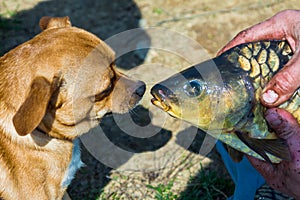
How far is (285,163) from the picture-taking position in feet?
10.7

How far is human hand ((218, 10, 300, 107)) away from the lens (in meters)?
3.00

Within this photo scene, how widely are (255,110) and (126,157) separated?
165cm

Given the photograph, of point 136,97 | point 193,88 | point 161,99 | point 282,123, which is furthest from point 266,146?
point 136,97

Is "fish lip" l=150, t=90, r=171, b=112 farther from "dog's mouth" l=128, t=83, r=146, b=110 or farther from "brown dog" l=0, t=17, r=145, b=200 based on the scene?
"dog's mouth" l=128, t=83, r=146, b=110

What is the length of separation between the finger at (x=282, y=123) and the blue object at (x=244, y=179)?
665 millimetres

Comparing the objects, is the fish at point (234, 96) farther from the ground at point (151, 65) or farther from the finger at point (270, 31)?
the ground at point (151, 65)

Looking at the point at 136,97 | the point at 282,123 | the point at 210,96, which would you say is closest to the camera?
the point at 210,96

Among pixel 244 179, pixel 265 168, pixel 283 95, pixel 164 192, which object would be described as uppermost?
pixel 283 95

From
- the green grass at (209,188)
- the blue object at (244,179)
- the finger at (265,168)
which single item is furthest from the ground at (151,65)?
the finger at (265,168)

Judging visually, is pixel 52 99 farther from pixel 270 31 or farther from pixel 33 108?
pixel 270 31

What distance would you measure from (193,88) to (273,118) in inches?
19.2

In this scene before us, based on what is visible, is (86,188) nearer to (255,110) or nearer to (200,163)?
(200,163)

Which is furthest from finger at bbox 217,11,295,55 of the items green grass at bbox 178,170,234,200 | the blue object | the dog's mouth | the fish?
green grass at bbox 178,170,234,200

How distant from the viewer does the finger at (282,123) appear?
9.98ft
